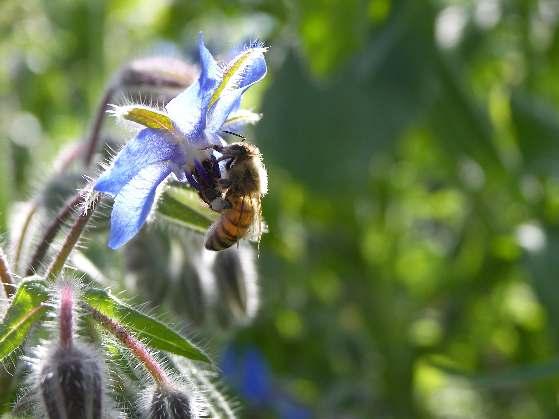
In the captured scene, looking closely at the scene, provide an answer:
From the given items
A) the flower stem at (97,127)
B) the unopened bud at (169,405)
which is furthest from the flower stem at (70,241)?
the flower stem at (97,127)

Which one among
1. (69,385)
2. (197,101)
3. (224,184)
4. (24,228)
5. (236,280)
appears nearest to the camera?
(69,385)

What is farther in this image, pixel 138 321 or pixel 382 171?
pixel 382 171

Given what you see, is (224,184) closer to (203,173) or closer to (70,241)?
(203,173)

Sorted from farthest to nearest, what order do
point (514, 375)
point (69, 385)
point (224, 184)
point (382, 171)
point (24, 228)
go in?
point (382, 171) → point (514, 375) → point (24, 228) → point (224, 184) → point (69, 385)

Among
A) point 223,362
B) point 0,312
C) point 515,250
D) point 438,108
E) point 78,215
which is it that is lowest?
point 0,312

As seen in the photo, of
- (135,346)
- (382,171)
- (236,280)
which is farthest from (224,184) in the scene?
(382,171)

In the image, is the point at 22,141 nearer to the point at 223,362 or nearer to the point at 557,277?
the point at 223,362

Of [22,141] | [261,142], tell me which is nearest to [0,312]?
[261,142]
